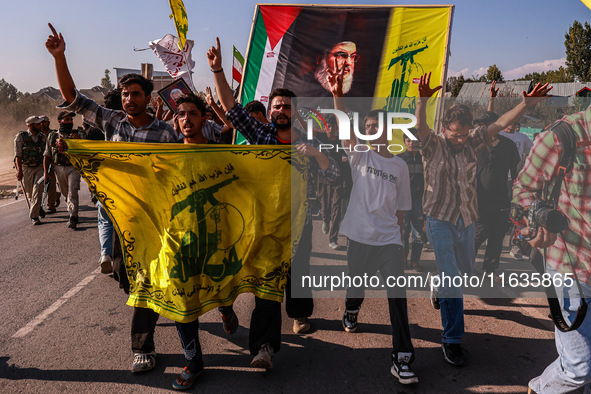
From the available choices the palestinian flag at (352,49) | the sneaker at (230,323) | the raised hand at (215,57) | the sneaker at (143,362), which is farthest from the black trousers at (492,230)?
the sneaker at (143,362)

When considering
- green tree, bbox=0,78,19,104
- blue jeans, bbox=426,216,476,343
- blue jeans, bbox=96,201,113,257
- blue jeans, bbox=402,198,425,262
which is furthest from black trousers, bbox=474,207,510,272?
green tree, bbox=0,78,19,104

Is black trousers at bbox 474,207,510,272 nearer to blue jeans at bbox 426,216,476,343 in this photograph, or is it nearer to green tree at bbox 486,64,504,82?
blue jeans at bbox 426,216,476,343

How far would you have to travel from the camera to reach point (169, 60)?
767 centimetres

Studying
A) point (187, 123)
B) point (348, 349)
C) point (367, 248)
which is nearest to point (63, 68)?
point (187, 123)

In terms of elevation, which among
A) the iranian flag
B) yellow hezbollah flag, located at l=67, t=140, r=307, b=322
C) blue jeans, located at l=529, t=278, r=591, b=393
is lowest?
blue jeans, located at l=529, t=278, r=591, b=393

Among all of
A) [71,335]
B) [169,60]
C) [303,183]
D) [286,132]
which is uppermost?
[169,60]

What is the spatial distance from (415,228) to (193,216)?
3.70 meters

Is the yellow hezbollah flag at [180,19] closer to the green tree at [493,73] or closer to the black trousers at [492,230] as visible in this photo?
the black trousers at [492,230]

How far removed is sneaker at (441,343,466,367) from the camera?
3.21 m

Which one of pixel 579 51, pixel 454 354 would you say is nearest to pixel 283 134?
pixel 454 354

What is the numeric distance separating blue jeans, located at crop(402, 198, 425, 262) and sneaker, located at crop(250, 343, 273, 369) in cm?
293

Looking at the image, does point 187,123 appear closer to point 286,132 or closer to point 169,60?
point 286,132

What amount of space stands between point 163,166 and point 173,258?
669 mm

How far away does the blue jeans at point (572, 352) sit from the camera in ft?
7.67
